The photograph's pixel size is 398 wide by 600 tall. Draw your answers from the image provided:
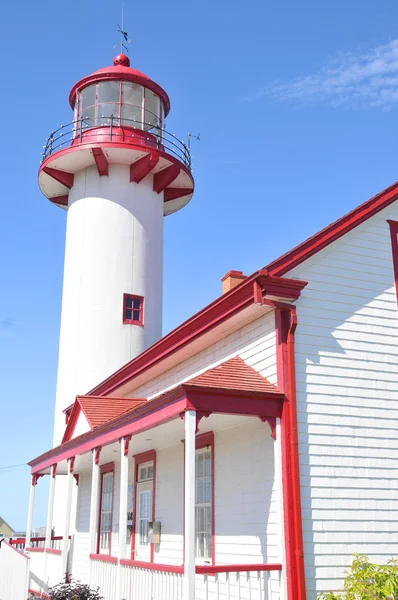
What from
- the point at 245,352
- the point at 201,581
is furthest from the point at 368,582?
the point at 245,352

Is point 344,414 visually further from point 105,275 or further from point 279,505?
point 105,275

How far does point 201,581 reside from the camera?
11.7 metres

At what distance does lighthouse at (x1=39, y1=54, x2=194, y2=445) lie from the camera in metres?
21.8

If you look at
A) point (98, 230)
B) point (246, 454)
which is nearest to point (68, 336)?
point (98, 230)

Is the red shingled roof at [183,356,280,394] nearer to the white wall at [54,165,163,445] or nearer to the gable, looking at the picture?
the gable

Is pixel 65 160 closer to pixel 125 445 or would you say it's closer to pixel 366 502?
pixel 125 445

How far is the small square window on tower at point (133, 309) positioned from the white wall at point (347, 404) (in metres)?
11.6

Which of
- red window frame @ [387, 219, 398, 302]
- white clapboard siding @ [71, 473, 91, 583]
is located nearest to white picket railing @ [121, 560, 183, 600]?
red window frame @ [387, 219, 398, 302]

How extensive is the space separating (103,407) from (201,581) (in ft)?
16.4

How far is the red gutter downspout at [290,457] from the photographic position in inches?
363

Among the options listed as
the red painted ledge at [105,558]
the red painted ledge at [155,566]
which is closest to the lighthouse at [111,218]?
the red painted ledge at [105,558]

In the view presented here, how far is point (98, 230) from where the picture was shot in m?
22.6

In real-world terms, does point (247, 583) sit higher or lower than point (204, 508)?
lower

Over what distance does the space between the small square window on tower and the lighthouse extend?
0.11ft
